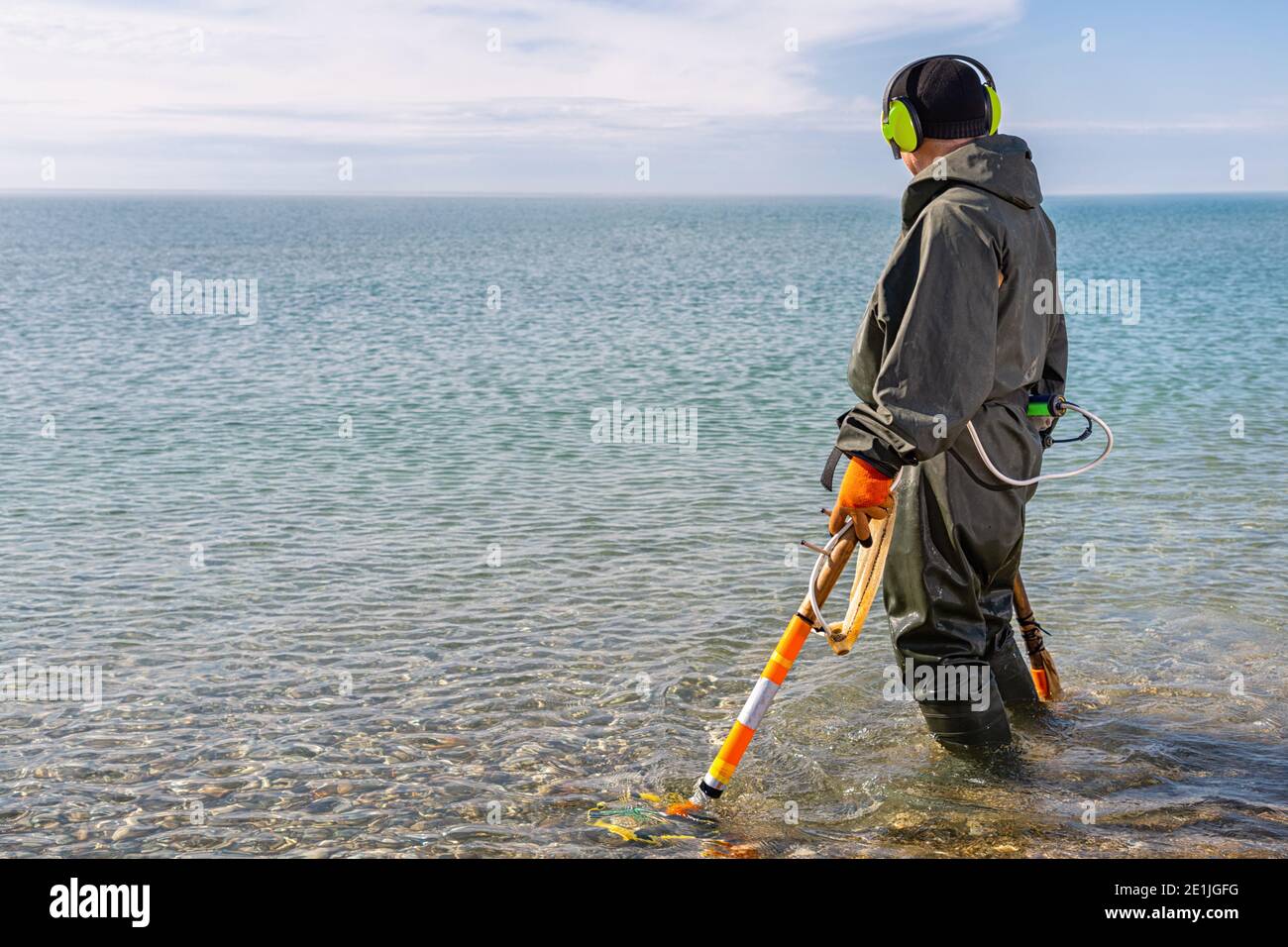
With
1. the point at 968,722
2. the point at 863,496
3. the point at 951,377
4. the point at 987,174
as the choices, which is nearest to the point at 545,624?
the point at 968,722

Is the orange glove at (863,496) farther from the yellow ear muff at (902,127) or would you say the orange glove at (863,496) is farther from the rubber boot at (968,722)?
the yellow ear muff at (902,127)

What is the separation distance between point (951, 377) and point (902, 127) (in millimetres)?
1041

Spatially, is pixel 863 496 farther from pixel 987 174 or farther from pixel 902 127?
pixel 902 127

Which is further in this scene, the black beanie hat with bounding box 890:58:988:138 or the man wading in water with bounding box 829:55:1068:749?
the black beanie hat with bounding box 890:58:988:138

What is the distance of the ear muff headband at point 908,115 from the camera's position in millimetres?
4887

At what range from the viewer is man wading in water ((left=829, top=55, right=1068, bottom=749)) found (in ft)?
15.0

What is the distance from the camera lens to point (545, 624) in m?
7.84

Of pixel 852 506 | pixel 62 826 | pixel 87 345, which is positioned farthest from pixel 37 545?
pixel 87 345

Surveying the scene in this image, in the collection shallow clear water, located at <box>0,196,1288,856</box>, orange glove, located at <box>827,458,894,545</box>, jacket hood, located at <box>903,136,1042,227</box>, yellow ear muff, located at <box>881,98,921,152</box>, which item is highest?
yellow ear muff, located at <box>881,98,921,152</box>

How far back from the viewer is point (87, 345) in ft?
83.4

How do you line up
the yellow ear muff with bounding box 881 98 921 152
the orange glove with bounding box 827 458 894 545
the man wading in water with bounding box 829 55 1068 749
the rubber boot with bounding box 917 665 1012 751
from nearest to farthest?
1. the man wading in water with bounding box 829 55 1068 749
2. the orange glove with bounding box 827 458 894 545
3. the yellow ear muff with bounding box 881 98 921 152
4. the rubber boot with bounding box 917 665 1012 751

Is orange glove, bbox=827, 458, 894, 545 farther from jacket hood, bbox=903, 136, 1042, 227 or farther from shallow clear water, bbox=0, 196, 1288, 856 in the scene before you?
shallow clear water, bbox=0, 196, 1288, 856

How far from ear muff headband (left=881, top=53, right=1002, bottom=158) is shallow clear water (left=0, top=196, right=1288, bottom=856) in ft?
8.35

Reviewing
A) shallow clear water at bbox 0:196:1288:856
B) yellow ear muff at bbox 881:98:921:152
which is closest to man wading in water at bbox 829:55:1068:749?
yellow ear muff at bbox 881:98:921:152
